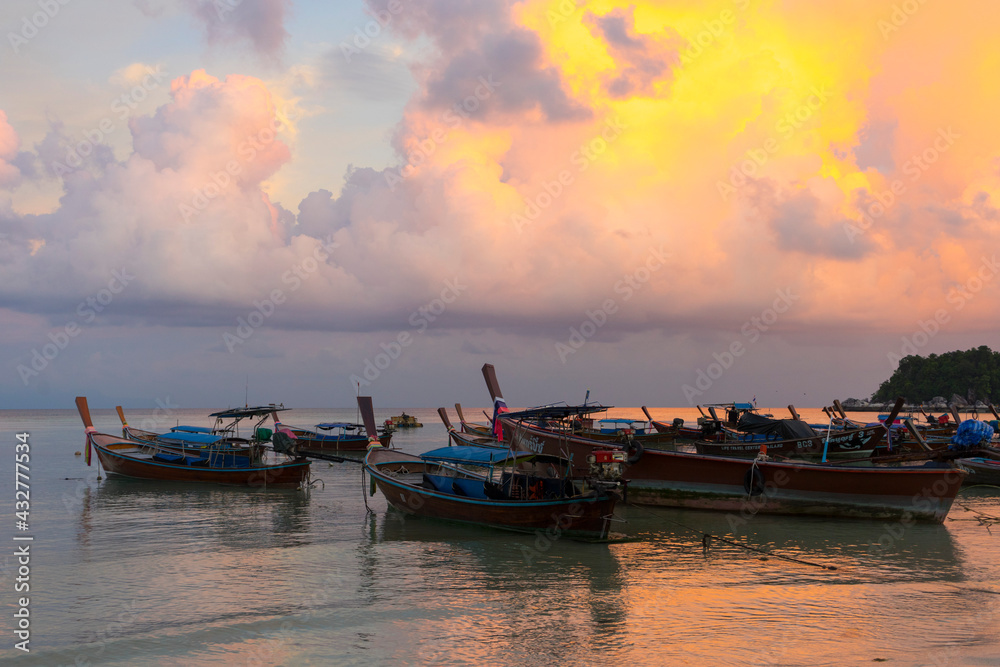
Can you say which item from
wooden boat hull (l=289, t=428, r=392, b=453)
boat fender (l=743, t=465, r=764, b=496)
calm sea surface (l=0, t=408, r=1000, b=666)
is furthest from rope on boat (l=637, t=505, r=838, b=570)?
wooden boat hull (l=289, t=428, r=392, b=453)

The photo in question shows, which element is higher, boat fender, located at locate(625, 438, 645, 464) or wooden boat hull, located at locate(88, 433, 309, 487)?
boat fender, located at locate(625, 438, 645, 464)

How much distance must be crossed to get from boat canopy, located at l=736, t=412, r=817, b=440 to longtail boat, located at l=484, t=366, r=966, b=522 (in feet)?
19.3

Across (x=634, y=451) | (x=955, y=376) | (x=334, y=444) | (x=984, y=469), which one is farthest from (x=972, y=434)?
(x=955, y=376)

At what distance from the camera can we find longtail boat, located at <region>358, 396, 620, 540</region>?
18.8 meters

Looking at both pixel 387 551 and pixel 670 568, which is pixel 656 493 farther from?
pixel 387 551

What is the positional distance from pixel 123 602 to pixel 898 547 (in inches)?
729

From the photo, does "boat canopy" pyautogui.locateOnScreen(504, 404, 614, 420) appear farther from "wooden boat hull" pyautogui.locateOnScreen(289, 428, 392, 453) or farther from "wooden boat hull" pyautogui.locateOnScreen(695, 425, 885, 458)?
"wooden boat hull" pyautogui.locateOnScreen(289, 428, 392, 453)

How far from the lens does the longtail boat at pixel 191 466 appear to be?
3225cm

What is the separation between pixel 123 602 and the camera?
14.2m

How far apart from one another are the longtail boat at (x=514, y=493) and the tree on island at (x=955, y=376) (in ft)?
447

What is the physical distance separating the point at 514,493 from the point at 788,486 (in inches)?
371

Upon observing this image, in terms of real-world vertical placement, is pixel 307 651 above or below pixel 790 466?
below

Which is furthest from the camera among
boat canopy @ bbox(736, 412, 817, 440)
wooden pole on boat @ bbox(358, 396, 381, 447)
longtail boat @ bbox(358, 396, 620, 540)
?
wooden pole on boat @ bbox(358, 396, 381, 447)

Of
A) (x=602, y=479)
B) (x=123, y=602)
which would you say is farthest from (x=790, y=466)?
(x=123, y=602)
